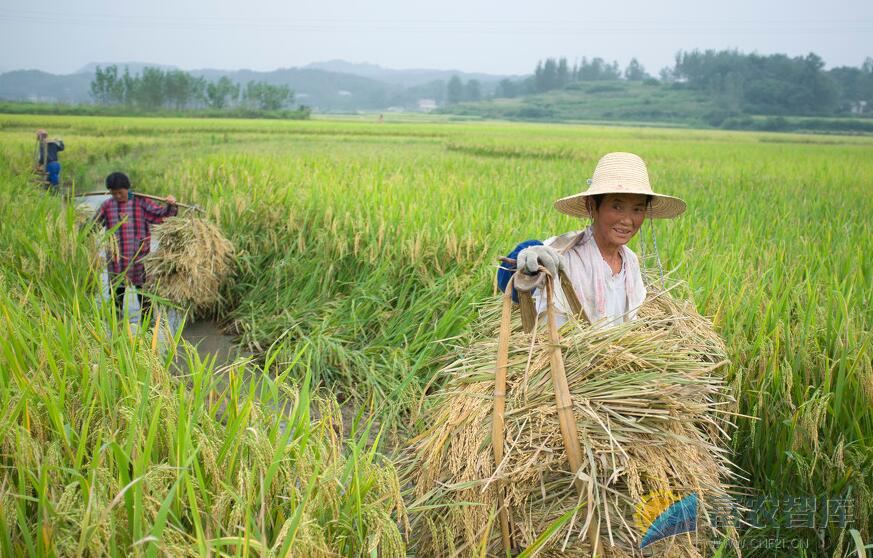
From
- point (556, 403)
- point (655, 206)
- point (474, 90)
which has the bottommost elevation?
point (556, 403)

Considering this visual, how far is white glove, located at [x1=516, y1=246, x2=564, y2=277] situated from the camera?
1639mm

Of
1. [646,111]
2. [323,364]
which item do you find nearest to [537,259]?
[323,364]

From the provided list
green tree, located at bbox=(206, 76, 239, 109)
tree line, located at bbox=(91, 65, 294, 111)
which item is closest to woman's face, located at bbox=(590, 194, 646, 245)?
tree line, located at bbox=(91, 65, 294, 111)

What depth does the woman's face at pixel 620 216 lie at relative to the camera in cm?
219

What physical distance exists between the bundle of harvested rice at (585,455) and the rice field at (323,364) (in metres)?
0.19

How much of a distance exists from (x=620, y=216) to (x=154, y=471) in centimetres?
158

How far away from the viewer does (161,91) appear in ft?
238

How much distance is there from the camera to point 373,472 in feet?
5.11

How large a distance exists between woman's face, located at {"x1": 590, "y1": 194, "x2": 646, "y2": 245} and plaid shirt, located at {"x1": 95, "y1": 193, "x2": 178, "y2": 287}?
331 cm

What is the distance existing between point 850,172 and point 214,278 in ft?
37.9

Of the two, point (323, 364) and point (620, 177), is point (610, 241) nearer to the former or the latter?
point (620, 177)

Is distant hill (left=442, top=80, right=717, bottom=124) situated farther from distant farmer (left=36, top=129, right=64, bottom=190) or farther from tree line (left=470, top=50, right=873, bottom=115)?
distant farmer (left=36, top=129, right=64, bottom=190)

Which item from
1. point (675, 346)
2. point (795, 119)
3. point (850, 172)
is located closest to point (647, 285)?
point (675, 346)

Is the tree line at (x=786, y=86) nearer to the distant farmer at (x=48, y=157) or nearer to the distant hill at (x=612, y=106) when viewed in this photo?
the distant hill at (x=612, y=106)
